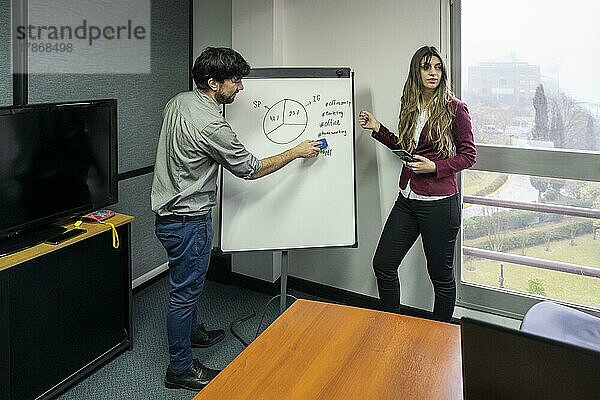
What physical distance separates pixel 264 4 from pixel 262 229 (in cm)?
144

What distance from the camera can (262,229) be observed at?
3.26m

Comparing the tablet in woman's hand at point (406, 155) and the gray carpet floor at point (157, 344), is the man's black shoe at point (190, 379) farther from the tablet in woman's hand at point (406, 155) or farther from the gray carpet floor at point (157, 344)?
the tablet in woman's hand at point (406, 155)

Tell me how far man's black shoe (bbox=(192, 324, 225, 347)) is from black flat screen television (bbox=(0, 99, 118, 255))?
833 mm

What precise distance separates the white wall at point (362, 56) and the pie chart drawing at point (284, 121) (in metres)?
0.57

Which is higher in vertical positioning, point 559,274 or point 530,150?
point 530,150

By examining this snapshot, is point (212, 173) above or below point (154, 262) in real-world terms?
above

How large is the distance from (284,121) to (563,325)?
1710mm

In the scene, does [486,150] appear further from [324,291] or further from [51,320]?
[51,320]

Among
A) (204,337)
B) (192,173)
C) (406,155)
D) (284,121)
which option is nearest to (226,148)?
(192,173)

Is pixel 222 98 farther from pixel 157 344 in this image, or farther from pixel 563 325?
pixel 563 325

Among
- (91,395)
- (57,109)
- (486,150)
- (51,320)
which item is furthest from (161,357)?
(486,150)

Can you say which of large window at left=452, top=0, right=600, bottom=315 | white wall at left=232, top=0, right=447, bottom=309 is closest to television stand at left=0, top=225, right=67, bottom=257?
white wall at left=232, top=0, right=447, bottom=309

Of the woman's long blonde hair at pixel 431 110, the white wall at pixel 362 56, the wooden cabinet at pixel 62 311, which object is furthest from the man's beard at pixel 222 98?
the white wall at pixel 362 56

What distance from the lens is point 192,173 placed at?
2.79 metres
